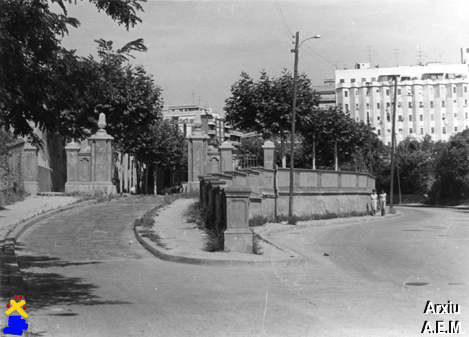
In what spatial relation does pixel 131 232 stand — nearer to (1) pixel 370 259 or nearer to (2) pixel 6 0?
(1) pixel 370 259

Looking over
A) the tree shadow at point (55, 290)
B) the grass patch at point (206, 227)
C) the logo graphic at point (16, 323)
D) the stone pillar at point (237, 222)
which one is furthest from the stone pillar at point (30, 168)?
the logo graphic at point (16, 323)

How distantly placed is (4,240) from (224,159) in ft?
63.8

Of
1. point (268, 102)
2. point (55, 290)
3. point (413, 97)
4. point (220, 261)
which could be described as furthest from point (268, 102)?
point (413, 97)

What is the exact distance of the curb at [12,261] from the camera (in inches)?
311

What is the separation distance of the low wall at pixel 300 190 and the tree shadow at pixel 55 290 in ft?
26.5

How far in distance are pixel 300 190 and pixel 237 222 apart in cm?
1376

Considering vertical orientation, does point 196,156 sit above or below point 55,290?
above

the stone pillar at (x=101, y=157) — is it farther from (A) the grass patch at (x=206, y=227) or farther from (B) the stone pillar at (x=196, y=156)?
(A) the grass patch at (x=206, y=227)

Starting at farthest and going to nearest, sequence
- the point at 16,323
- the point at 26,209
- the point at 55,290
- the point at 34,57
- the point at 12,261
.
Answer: the point at 26,209 < the point at 12,261 < the point at 55,290 < the point at 34,57 < the point at 16,323

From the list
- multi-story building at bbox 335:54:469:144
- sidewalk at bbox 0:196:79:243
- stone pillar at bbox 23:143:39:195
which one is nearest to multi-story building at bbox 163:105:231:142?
multi-story building at bbox 335:54:469:144

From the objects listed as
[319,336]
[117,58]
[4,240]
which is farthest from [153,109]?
[319,336]

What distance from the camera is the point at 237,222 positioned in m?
13.5

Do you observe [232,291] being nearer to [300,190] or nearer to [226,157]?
[300,190]

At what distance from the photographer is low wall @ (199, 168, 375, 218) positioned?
22.0 meters
